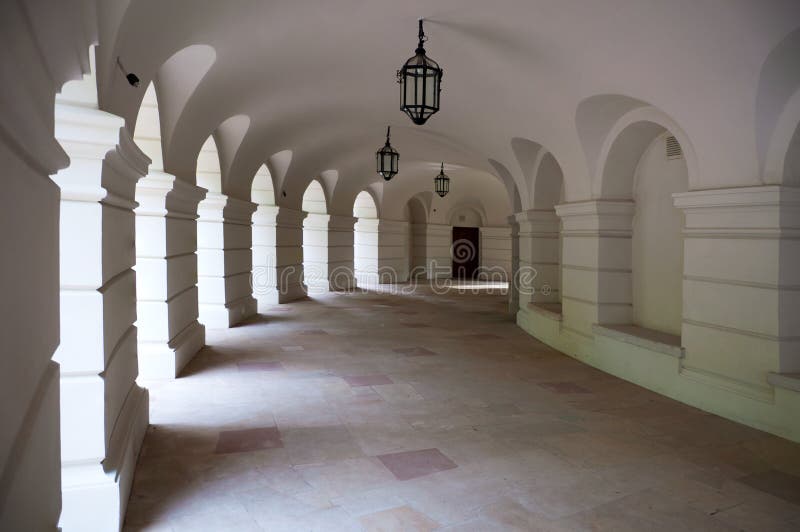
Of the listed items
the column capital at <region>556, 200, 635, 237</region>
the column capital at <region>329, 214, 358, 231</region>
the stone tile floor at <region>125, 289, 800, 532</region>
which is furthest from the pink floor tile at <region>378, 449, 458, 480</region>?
the column capital at <region>329, 214, 358, 231</region>

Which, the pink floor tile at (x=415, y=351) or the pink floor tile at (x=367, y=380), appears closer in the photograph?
the pink floor tile at (x=367, y=380)

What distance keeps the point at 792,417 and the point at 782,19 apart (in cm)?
331

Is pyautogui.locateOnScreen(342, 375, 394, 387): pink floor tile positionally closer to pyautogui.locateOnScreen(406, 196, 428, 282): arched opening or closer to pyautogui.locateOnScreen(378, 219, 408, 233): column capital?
pyautogui.locateOnScreen(378, 219, 408, 233): column capital

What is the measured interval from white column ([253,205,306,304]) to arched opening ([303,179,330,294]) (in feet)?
7.59

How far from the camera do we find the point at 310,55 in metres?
7.05

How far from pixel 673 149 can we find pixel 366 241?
14679mm

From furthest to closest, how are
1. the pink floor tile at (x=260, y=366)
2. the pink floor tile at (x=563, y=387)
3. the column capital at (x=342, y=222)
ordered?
the column capital at (x=342, y=222), the pink floor tile at (x=260, y=366), the pink floor tile at (x=563, y=387)

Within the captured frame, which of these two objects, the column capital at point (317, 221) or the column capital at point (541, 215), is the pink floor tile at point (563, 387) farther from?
the column capital at point (317, 221)

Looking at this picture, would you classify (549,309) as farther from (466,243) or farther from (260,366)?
(466,243)

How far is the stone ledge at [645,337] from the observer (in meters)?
6.06

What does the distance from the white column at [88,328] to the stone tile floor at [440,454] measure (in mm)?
322

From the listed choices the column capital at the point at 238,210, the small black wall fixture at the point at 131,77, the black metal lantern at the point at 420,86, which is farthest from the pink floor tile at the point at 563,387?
the column capital at the point at 238,210

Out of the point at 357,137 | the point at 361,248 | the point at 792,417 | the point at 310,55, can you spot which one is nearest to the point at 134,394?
the point at 310,55

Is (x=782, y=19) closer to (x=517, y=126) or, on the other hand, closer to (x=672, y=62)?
(x=672, y=62)
